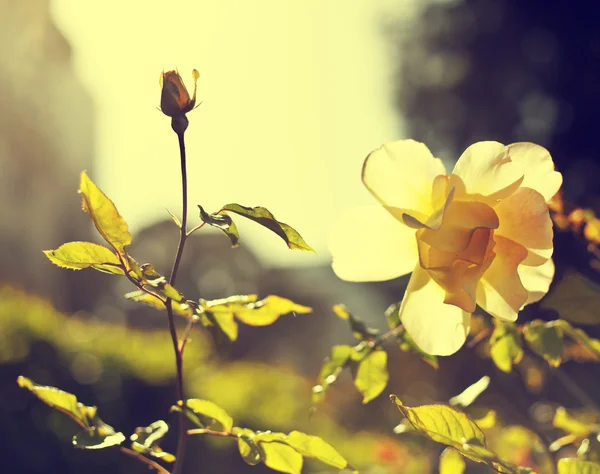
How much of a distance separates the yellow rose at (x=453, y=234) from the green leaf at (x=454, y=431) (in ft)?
0.15

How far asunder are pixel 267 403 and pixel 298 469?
89.5 inches

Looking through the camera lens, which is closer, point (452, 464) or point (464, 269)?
point (464, 269)

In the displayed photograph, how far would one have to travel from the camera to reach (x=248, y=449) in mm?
518

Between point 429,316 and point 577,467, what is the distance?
148 millimetres

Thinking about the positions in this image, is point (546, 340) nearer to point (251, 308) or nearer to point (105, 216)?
point (251, 308)

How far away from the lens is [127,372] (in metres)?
2.57

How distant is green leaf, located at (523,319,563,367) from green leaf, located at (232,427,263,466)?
334 mm

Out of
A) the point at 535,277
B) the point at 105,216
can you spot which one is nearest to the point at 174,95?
the point at 105,216

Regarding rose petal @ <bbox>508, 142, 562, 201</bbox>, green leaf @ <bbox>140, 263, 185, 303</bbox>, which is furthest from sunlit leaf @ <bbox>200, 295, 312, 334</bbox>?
rose petal @ <bbox>508, 142, 562, 201</bbox>

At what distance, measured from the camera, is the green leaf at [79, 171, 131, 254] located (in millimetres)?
427

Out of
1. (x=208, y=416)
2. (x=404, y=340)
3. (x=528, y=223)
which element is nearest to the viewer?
(x=528, y=223)

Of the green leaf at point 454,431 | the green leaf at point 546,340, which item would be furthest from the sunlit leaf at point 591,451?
the green leaf at point 454,431

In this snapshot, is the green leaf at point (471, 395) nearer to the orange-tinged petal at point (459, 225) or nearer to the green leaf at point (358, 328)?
the green leaf at point (358, 328)

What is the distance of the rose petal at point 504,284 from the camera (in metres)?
0.44
